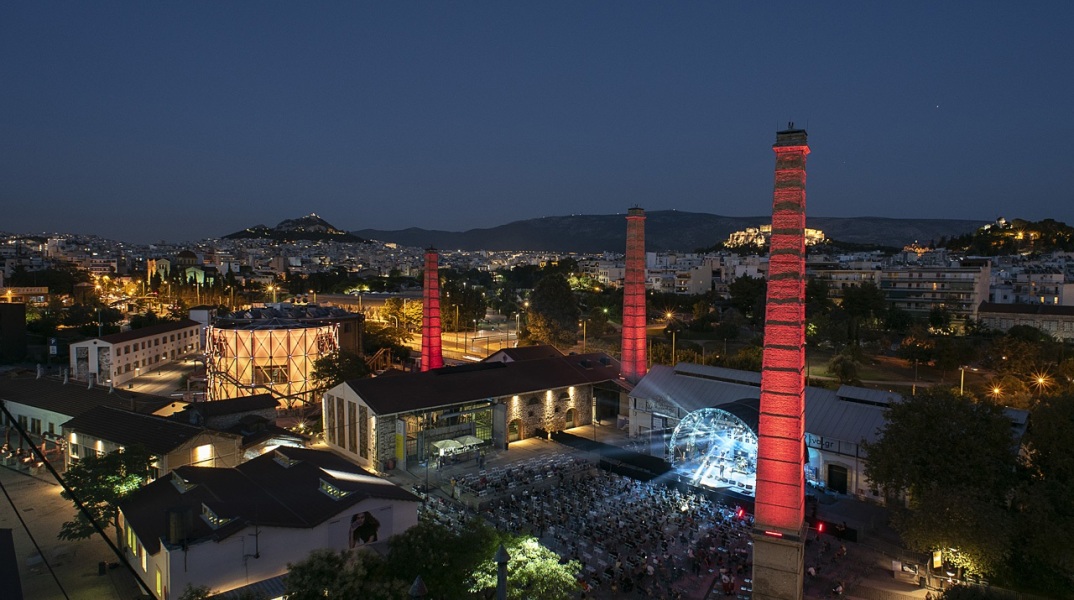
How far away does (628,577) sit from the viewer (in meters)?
15.6

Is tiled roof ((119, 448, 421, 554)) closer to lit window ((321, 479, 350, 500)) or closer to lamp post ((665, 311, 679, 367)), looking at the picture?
lit window ((321, 479, 350, 500))

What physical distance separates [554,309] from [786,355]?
135 feet

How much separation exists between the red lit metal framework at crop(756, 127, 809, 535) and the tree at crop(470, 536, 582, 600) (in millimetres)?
5117

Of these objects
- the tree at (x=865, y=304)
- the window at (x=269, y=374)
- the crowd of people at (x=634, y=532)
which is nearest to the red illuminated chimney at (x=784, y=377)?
the crowd of people at (x=634, y=532)

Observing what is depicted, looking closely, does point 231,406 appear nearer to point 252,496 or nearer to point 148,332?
point 252,496

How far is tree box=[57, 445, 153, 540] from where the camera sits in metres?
17.1

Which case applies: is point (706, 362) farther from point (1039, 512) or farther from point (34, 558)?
point (34, 558)

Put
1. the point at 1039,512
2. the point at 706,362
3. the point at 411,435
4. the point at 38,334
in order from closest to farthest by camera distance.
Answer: the point at 1039,512
the point at 411,435
the point at 706,362
the point at 38,334

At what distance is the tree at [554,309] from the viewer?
52344mm

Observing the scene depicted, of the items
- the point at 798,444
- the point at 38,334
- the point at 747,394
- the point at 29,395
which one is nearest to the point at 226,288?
the point at 38,334

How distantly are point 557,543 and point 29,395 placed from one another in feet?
84.7

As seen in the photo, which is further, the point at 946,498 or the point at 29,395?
the point at 29,395

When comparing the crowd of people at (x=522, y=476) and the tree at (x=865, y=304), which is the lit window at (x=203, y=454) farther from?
the tree at (x=865, y=304)

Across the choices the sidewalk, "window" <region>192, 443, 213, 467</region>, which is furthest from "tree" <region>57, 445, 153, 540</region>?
"window" <region>192, 443, 213, 467</region>
